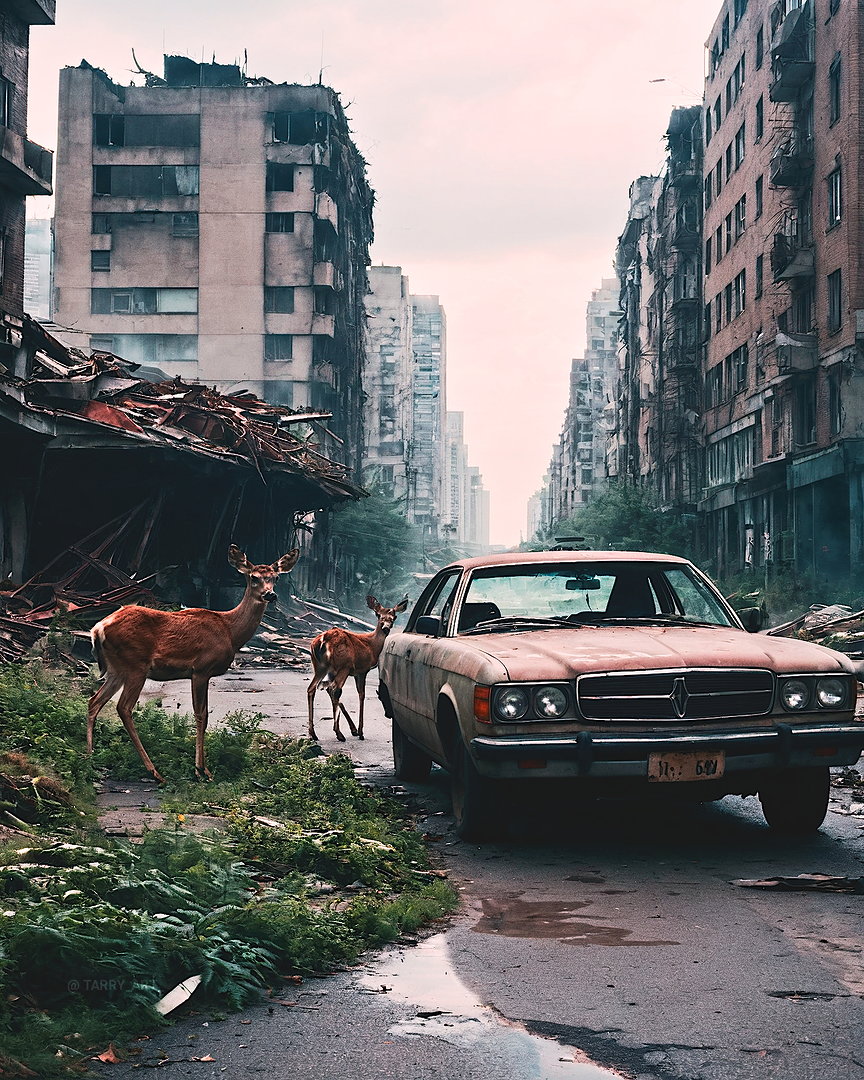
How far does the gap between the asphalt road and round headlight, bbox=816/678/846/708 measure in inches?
32.9

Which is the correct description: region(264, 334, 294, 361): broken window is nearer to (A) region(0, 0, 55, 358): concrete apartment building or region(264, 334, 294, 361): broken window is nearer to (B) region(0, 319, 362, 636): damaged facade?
(A) region(0, 0, 55, 358): concrete apartment building

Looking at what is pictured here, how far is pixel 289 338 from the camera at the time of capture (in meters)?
65.1

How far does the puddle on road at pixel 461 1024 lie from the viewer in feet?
13.0

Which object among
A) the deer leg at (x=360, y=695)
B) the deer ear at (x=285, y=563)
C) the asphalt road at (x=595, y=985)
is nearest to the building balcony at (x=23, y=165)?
the deer leg at (x=360, y=695)

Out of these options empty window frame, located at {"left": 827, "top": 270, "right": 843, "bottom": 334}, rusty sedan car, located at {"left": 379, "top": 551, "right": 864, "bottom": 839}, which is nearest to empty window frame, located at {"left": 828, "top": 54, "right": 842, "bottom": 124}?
empty window frame, located at {"left": 827, "top": 270, "right": 843, "bottom": 334}

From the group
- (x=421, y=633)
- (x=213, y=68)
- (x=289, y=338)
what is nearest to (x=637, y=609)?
(x=421, y=633)

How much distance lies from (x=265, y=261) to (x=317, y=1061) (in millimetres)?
63503

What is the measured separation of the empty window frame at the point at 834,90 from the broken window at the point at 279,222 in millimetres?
31521

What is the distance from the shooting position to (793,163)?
4175cm

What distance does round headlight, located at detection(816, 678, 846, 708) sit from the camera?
24.7 ft

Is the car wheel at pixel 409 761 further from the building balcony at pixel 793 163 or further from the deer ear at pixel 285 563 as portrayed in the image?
the building balcony at pixel 793 163

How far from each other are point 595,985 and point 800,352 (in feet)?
125

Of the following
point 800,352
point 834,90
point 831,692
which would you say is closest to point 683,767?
point 831,692

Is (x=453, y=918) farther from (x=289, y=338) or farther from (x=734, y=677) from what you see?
(x=289, y=338)
